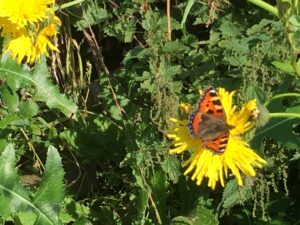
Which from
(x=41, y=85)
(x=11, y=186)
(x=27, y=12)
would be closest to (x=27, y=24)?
(x=27, y=12)

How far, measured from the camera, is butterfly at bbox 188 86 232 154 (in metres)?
1.71

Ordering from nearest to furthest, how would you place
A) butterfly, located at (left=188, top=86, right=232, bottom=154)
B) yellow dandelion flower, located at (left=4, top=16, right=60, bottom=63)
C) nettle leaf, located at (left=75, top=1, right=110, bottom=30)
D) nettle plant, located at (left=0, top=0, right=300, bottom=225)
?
butterfly, located at (left=188, top=86, right=232, bottom=154) → nettle plant, located at (left=0, top=0, right=300, bottom=225) → yellow dandelion flower, located at (left=4, top=16, right=60, bottom=63) → nettle leaf, located at (left=75, top=1, right=110, bottom=30)

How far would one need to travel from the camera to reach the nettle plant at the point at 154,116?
189cm

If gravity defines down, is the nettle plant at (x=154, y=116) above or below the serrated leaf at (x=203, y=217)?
above

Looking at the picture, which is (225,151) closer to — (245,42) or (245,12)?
(245,42)

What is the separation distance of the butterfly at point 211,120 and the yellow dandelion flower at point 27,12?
768mm

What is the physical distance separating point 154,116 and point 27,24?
2.18 feet

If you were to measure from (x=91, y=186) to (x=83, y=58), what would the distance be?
2.39ft

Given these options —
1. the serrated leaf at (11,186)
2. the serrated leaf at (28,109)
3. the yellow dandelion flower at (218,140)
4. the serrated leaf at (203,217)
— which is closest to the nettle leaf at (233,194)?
the serrated leaf at (203,217)

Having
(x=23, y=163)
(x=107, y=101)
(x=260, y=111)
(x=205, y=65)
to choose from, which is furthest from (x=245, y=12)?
(x=23, y=163)

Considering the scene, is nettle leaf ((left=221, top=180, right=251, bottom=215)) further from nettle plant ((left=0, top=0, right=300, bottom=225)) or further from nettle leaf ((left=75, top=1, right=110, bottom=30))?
nettle leaf ((left=75, top=1, right=110, bottom=30))

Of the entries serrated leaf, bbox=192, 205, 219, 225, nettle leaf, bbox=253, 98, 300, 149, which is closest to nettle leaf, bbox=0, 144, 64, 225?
serrated leaf, bbox=192, 205, 219, 225

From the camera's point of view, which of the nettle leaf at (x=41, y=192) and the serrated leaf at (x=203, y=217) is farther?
the serrated leaf at (x=203, y=217)

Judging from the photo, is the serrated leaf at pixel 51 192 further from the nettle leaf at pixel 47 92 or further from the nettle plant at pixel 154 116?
the nettle leaf at pixel 47 92
